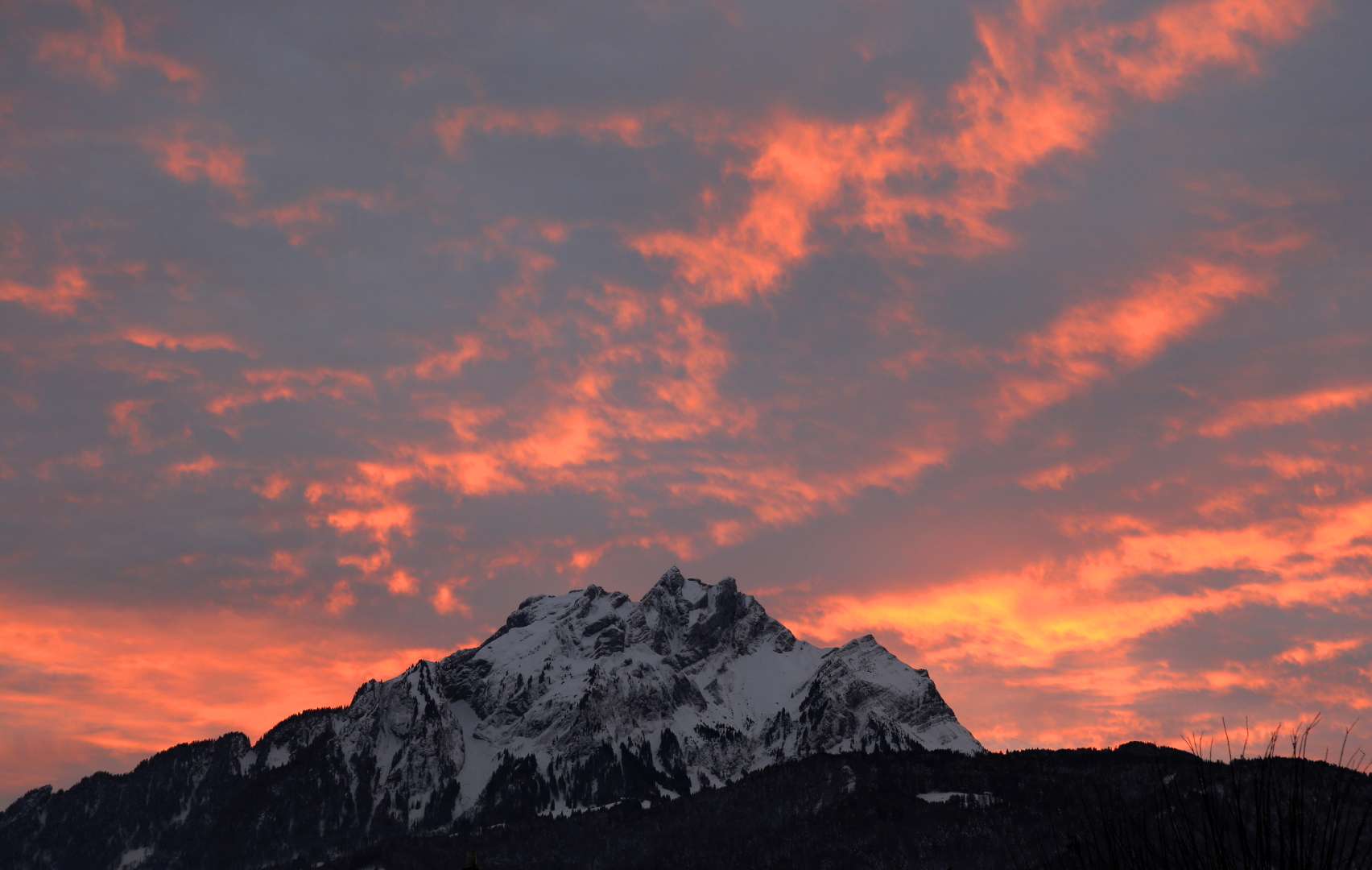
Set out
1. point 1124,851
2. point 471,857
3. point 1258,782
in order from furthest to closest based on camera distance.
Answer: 1. point 471,857
2. point 1124,851
3. point 1258,782

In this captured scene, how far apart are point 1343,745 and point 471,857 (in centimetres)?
3468

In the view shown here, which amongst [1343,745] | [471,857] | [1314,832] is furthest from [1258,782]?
[471,857]

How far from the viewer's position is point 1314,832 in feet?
123

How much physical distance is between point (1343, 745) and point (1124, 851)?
12640 millimetres

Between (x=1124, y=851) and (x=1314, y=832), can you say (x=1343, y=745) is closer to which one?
(x=1314, y=832)

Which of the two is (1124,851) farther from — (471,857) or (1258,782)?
(471,857)

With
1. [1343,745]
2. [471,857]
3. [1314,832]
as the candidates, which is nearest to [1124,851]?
[1314,832]

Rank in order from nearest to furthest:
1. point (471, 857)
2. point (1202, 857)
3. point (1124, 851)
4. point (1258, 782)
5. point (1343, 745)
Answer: point (1343, 745) → point (1258, 782) → point (1202, 857) → point (1124, 851) → point (471, 857)

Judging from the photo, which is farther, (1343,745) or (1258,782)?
(1258,782)

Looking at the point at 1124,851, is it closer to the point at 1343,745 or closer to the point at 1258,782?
the point at 1258,782

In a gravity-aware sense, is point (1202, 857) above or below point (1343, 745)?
below

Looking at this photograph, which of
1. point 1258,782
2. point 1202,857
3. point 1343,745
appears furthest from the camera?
point 1202,857

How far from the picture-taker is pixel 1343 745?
31344mm

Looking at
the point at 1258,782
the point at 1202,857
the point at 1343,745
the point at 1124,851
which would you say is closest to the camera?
the point at 1343,745
